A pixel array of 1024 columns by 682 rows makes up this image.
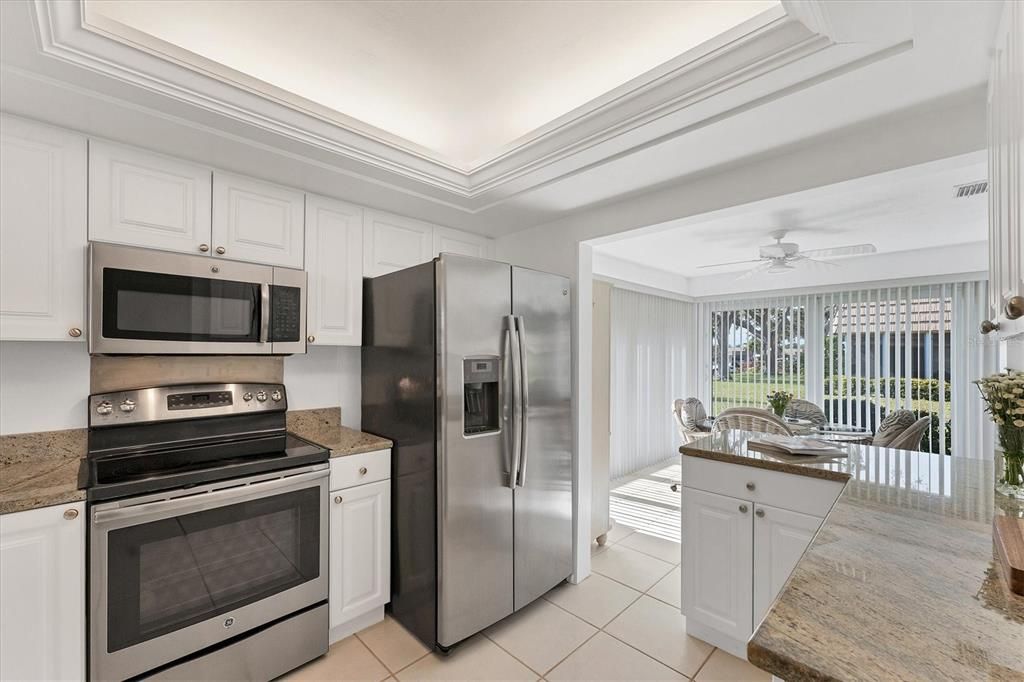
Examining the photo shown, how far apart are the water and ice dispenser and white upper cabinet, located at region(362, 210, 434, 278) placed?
91cm

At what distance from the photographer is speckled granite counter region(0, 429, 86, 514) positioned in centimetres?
148

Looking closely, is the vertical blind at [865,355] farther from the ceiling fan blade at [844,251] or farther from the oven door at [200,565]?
the oven door at [200,565]

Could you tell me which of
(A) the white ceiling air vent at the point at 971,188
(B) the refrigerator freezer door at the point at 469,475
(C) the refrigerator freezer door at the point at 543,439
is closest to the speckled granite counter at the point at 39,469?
(B) the refrigerator freezer door at the point at 469,475

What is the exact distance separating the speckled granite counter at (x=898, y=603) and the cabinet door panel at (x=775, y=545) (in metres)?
0.50

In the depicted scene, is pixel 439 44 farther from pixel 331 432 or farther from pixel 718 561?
pixel 718 561

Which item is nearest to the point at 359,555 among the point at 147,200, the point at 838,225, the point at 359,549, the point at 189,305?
the point at 359,549

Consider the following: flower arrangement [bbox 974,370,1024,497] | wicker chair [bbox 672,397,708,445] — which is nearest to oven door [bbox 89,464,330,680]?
flower arrangement [bbox 974,370,1024,497]

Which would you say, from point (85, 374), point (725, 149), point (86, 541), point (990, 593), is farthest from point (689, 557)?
point (85, 374)

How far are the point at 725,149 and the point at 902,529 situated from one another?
1517 millimetres

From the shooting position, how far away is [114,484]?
159 cm

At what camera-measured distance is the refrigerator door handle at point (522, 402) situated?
2.35m

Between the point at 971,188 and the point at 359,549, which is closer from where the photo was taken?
the point at 359,549

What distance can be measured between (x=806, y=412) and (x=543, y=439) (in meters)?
3.59

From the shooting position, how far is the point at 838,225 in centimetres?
383
